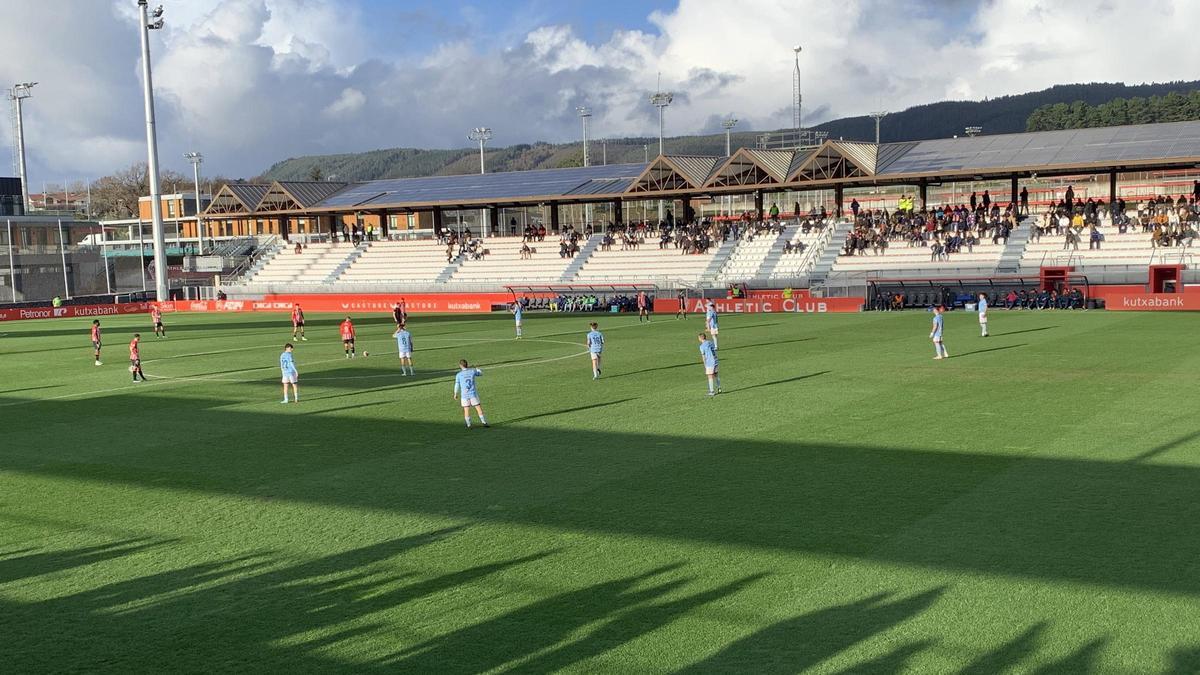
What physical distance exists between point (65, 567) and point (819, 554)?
906 cm

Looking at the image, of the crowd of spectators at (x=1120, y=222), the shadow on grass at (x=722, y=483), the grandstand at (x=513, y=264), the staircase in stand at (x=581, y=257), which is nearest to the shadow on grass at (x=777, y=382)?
the shadow on grass at (x=722, y=483)

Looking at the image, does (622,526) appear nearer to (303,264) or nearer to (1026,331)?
(1026,331)

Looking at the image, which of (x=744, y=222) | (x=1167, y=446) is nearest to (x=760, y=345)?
(x=1167, y=446)

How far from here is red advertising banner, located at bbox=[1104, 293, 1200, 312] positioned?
1813 inches

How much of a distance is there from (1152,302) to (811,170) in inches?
836

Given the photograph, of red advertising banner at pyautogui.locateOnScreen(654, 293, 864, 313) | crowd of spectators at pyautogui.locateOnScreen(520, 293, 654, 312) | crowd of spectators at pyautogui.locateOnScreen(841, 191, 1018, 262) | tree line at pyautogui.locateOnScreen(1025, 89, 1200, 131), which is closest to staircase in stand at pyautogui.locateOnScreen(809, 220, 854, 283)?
crowd of spectators at pyautogui.locateOnScreen(841, 191, 1018, 262)

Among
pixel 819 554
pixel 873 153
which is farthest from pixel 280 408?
pixel 873 153

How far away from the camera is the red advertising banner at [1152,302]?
151 ft

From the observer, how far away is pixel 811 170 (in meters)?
62.0

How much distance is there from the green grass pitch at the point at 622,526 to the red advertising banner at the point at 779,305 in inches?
1009

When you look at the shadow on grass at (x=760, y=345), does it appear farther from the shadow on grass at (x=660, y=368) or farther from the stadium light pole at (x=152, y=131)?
the stadium light pole at (x=152, y=131)

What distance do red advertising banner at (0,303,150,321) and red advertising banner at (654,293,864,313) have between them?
42123mm

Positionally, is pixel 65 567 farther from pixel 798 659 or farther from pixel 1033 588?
pixel 1033 588

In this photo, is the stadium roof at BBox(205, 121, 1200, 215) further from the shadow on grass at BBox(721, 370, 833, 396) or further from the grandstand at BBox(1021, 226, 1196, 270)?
the shadow on grass at BBox(721, 370, 833, 396)
